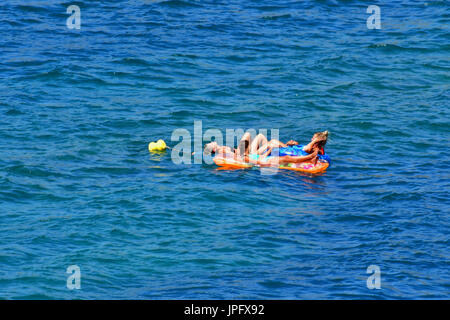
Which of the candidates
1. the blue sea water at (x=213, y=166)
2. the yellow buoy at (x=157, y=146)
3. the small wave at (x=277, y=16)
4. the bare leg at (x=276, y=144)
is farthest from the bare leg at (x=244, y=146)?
the small wave at (x=277, y=16)

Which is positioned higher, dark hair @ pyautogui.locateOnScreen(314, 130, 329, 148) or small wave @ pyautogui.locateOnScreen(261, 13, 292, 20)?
small wave @ pyautogui.locateOnScreen(261, 13, 292, 20)

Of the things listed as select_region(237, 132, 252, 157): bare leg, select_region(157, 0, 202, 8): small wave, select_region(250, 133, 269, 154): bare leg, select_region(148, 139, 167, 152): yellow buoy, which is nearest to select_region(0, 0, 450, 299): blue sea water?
select_region(157, 0, 202, 8): small wave

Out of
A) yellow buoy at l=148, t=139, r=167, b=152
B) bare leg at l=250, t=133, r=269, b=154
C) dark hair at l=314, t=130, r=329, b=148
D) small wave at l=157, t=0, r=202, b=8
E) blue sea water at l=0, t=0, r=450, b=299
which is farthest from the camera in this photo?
small wave at l=157, t=0, r=202, b=8

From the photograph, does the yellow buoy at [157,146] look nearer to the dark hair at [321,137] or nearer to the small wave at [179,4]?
the dark hair at [321,137]

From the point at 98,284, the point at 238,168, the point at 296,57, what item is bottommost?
the point at 98,284

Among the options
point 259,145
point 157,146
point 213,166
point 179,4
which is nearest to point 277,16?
point 179,4

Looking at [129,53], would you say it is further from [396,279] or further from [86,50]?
[396,279]

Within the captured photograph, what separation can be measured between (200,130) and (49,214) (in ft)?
20.6

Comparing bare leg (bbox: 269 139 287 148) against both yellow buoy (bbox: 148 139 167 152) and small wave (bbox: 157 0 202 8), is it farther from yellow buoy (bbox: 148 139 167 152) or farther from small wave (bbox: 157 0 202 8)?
small wave (bbox: 157 0 202 8)

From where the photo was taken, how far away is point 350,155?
749 inches

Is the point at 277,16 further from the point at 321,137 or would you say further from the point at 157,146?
the point at 321,137

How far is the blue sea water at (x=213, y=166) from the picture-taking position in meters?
13.1

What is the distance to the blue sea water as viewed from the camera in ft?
43.0
